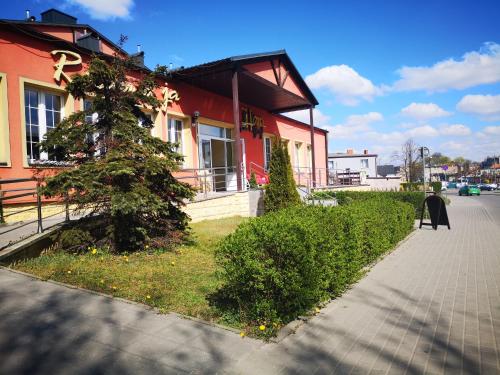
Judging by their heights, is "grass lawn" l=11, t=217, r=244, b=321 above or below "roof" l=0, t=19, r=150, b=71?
below

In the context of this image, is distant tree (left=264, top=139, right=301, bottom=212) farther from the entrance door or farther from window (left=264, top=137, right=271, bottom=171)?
window (left=264, top=137, right=271, bottom=171)

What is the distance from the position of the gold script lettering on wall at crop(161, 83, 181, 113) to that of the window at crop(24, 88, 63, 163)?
13.5 feet

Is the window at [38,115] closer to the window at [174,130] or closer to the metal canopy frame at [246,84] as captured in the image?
the window at [174,130]

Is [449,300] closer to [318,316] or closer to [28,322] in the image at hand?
[318,316]

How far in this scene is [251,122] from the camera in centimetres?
1994

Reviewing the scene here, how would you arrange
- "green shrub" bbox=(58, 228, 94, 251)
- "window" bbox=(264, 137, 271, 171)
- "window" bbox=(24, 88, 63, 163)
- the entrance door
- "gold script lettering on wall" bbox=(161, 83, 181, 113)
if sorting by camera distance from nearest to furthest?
"green shrub" bbox=(58, 228, 94, 251) < "window" bbox=(24, 88, 63, 163) < "gold script lettering on wall" bbox=(161, 83, 181, 113) < the entrance door < "window" bbox=(264, 137, 271, 171)

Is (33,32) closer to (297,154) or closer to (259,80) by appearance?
(259,80)

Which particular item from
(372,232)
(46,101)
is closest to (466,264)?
(372,232)

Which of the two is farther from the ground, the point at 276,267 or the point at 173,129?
the point at 173,129

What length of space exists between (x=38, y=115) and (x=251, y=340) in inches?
363

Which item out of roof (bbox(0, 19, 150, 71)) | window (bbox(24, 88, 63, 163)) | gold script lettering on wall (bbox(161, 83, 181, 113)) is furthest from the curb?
gold script lettering on wall (bbox(161, 83, 181, 113))

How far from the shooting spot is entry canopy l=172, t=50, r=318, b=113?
14.1m

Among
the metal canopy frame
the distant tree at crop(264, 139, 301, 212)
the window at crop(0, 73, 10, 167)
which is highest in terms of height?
the metal canopy frame

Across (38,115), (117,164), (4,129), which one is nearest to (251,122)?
(38,115)
